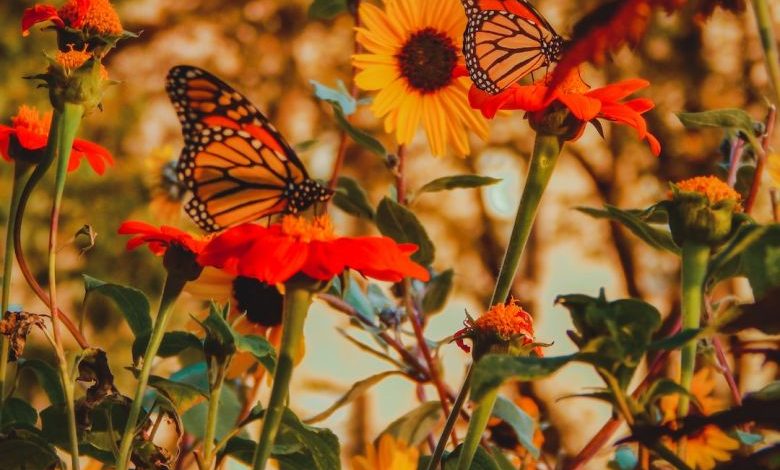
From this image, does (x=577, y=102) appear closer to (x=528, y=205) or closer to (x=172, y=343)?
(x=528, y=205)

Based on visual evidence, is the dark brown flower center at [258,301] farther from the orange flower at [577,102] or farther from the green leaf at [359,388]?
the orange flower at [577,102]

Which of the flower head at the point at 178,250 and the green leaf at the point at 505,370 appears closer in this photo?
the green leaf at the point at 505,370

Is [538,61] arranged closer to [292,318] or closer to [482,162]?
[292,318]

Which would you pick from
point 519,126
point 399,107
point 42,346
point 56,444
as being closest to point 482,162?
point 519,126

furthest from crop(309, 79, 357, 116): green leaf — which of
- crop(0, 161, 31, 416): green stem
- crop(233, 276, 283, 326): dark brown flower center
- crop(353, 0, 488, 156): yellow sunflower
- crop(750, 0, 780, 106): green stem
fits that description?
crop(750, 0, 780, 106): green stem

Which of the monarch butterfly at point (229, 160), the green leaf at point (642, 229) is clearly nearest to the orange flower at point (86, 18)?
the monarch butterfly at point (229, 160)

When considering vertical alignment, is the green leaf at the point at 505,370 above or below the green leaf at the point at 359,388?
above

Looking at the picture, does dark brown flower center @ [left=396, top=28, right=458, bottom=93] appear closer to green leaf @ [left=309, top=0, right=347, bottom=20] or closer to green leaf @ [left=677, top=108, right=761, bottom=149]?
green leaf @ [left=309, top=0, right=347, bottom=20]
